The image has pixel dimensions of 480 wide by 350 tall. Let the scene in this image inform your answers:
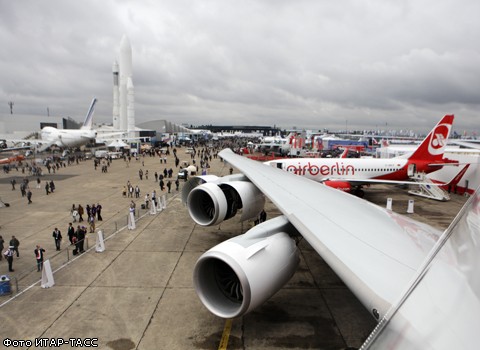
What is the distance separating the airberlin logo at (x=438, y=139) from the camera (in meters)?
24.2

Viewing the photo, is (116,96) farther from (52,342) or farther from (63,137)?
(52,342)

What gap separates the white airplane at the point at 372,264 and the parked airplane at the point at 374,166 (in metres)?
13.6

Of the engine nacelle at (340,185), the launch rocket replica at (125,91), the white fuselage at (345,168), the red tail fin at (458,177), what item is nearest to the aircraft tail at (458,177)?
the red tail fin at (458,177)

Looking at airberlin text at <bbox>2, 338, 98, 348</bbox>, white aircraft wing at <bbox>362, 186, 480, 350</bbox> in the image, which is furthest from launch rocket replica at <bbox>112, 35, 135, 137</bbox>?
white aircraft wing at <bbox>362, 186, 480, 350</bbox>

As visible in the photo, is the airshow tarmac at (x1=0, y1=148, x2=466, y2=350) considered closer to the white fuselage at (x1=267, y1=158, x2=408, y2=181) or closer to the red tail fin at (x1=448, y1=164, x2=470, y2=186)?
the white fuselage at (x1=267, y1=158, x2=408, y2=181)

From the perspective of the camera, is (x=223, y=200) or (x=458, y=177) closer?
(x=223, y=200)

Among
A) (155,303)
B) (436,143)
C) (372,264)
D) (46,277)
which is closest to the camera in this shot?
(372,264)

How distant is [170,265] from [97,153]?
162ft

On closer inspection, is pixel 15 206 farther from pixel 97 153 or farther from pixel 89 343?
pixel 97 153

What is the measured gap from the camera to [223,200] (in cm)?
1102

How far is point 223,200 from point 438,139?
2173 centimetres

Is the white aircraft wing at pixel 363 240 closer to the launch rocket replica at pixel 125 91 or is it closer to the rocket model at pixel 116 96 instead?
the launch rocket replica at pixel 125 91

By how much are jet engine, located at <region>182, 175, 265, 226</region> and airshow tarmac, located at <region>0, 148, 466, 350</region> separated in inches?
77.8

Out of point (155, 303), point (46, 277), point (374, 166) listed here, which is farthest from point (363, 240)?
point (374, 166)
